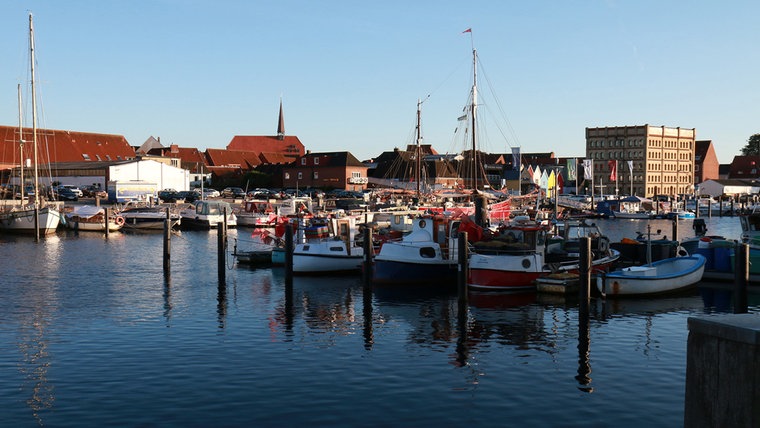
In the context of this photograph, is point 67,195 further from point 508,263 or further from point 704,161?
point 704,161

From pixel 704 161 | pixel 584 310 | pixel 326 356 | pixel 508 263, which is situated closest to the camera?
pixel 326 356

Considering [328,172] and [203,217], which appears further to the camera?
[328,172]

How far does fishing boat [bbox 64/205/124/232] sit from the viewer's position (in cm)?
7250

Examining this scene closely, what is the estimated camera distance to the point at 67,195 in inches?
3858

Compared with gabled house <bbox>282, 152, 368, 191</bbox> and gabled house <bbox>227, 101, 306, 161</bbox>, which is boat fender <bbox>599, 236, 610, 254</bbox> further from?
gabled house <bbox>227, 101, 306, 161</bbox>

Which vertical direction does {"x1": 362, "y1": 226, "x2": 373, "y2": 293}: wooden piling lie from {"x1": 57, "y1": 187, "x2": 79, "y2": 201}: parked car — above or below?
below

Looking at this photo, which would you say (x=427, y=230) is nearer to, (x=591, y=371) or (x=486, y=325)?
(x=486, y=325)

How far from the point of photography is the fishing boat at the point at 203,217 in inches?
3113

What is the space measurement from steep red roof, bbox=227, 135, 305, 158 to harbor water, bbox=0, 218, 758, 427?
146m

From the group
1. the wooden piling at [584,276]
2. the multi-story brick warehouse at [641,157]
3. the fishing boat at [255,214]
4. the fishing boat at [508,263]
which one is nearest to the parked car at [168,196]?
the fishing boat at [255,214]

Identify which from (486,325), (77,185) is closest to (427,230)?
(486,325)

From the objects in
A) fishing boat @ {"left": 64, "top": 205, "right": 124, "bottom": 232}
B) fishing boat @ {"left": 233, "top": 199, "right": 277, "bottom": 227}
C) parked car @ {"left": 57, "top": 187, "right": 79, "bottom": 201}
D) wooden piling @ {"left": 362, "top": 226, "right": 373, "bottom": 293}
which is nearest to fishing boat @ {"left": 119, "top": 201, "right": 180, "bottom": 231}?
fishing boat @ {"left": 64, "top": 205, "right": 124, "bottom": 232}

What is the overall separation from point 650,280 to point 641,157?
133 m

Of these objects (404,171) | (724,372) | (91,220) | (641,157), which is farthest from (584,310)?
(641,157)
